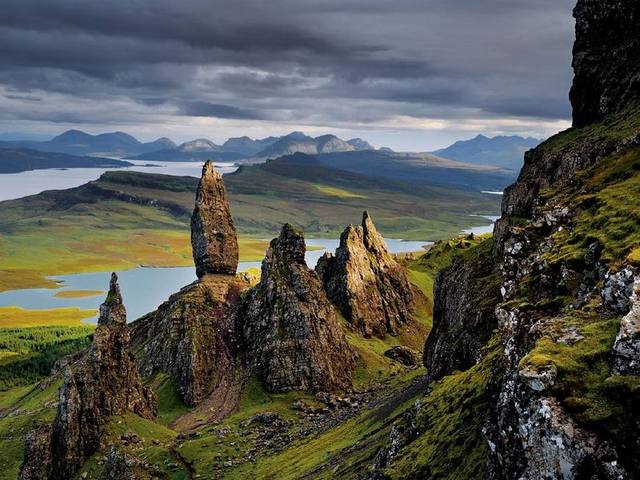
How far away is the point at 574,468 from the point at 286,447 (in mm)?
109500

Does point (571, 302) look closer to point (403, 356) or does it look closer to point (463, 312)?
point (463, 312)

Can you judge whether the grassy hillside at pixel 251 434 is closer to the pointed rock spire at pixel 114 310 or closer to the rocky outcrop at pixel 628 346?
the pointed rock spire at pixel 114 310

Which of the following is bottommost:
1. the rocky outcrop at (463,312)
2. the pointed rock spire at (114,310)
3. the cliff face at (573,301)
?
the pointed rock spire at (114,310)

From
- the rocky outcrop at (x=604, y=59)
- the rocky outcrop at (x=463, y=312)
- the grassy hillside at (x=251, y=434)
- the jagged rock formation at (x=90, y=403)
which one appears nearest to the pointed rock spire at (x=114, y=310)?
the jagged rock formation at (x=90, y=403)

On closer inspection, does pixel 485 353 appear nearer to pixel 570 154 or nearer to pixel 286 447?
pixel 570 154

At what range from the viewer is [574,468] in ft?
96.0

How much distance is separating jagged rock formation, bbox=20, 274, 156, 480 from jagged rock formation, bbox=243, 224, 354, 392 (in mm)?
41595

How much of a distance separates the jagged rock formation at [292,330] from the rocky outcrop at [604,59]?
93.9 metres

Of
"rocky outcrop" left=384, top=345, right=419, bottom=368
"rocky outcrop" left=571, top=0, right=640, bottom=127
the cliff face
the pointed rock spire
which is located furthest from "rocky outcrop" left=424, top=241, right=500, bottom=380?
"rocky outcrop" left=384, top=345, right=419, bottom=368

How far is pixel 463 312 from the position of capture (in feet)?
291

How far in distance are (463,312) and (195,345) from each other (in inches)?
4208

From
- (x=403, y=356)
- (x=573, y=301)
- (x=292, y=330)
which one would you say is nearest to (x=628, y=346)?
(x=573, y=301)

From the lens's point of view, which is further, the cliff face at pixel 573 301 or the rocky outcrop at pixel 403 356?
the rocky outcrop at pixel 403 356

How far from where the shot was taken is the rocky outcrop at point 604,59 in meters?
96.9
